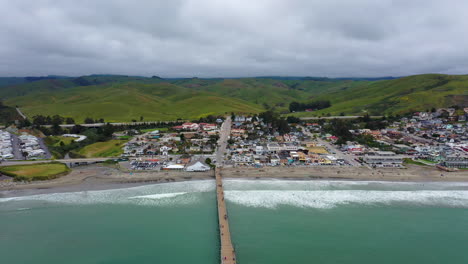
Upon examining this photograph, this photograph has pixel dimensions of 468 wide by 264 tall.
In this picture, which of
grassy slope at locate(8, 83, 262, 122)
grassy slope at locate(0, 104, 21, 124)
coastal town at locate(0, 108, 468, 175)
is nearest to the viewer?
coastal town at locate(0, 108, 468, 175)

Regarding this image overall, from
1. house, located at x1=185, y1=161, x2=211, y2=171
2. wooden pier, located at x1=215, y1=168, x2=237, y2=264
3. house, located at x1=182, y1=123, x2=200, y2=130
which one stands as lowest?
wooden pier, located at x1=215, y1=168, x2=237, y2=264

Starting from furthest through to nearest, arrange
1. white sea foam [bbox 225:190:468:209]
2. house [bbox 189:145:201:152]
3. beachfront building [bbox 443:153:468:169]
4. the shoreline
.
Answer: house [bbox 189:145:201:152] → beachfront building [bbox 443:153:468:169] → the shoreline → white sea foam [bbox 225:190:468:209]

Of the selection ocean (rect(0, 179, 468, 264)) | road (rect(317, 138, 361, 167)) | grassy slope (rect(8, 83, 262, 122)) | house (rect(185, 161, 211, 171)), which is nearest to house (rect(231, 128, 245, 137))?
road (rect(317, 138, 361, 167))

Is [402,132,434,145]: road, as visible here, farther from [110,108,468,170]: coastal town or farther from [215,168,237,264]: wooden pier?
[215,168,237,264]: wooden pier

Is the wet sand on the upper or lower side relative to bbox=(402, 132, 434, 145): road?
lower

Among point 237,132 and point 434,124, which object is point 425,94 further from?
point 237,132

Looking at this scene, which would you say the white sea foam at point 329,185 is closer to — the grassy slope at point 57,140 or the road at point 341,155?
the road at point 341,155

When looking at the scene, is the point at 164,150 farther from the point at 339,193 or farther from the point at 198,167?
the point at 339,193

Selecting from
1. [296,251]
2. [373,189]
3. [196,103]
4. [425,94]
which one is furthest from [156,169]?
[425,94]
